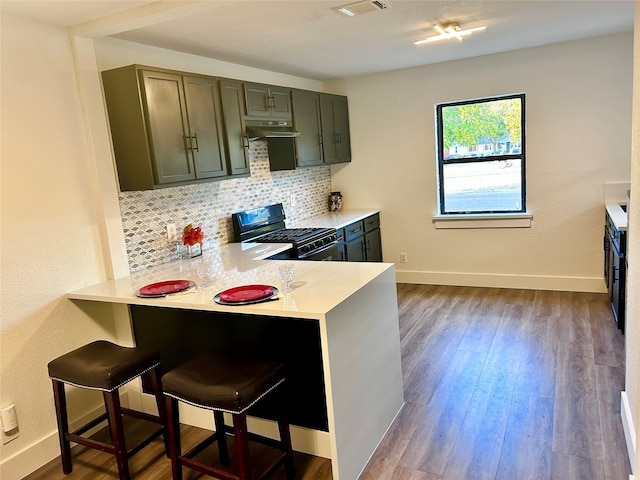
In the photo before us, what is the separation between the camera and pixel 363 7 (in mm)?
2801

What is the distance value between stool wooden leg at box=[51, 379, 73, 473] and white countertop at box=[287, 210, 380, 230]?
2.62 meters

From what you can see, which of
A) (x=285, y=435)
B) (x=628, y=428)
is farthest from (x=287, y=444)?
(x=628, y=428)

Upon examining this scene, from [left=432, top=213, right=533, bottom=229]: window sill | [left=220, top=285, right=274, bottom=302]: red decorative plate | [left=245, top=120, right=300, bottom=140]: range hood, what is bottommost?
[left=432, top=213, right=533, bottom=229]: window sill

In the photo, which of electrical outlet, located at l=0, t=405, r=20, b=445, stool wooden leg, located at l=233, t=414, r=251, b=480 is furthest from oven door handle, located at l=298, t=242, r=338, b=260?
electrical outlet, located at l=0, t=405, r=20, b=445

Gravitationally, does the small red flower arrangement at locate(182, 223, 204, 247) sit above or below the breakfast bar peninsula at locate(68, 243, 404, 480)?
above

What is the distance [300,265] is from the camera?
9.56ft

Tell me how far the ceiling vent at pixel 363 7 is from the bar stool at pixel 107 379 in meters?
2.18

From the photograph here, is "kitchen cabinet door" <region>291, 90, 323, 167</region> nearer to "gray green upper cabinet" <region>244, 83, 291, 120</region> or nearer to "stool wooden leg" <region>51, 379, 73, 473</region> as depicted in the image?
"gray green upper cabinet" <region>244, 83, 291, 120</region>

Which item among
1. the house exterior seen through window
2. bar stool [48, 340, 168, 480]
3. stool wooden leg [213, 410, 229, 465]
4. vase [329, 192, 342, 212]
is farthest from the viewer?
vase [329, 192, 342, 212]

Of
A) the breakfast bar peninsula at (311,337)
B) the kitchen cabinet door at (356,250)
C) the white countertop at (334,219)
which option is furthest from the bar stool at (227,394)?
the kitchen cabinet door at (356,250)

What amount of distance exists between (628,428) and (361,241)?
3.02 m

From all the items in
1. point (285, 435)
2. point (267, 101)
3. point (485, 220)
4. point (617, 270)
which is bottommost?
point (285, 435)

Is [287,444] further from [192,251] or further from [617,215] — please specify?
[617,215]

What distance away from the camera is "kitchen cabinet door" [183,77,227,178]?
125 inches
